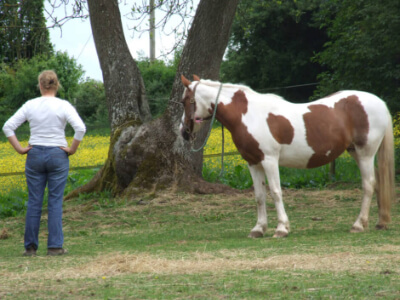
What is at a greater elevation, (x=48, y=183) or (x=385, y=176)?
(x=48, y=183)

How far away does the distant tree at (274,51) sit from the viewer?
30.9 m

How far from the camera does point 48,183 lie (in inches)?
282

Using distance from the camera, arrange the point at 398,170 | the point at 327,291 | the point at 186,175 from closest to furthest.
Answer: the point at 327,291, the point at 186,175, the point at 398,170

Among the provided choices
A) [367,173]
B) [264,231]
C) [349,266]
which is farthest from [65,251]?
[367,173]

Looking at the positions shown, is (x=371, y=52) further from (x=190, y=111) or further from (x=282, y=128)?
(x=190, y=111)

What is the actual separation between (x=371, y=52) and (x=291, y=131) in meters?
6.86

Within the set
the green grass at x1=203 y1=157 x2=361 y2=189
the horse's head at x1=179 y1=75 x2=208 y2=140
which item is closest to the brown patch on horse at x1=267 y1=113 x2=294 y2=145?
the horse's head at x1=179 y1=75 x2=208 y2=140

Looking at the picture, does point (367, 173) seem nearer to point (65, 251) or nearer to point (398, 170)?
point (65, 251)

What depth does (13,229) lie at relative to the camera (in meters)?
10.4

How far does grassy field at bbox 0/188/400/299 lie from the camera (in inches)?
195

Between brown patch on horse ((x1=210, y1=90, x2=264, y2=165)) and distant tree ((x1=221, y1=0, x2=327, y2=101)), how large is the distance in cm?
2255

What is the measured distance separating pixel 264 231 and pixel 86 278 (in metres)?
3.31

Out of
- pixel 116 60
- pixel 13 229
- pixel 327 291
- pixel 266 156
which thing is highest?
pixel 116 60

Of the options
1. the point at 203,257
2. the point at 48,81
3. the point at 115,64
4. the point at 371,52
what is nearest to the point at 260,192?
the point at 203,257
